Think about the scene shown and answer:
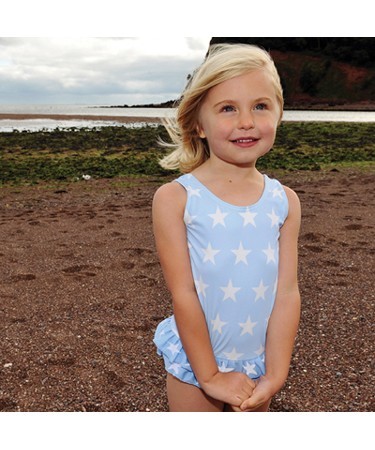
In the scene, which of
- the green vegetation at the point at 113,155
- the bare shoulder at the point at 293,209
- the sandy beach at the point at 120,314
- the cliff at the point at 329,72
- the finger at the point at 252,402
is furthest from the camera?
the cliff at the point at 329,72

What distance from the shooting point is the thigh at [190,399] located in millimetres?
1751

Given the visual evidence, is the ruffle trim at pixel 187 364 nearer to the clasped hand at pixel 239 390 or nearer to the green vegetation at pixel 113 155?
the clasped hand at pixel 239 390

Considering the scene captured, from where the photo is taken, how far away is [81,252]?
19.6 ft

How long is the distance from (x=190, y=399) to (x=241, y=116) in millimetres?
994

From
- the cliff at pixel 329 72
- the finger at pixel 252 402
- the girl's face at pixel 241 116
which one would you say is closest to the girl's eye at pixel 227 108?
the girl's face at pixel 241 116

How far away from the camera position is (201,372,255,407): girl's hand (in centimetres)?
159

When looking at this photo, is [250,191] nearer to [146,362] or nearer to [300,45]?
[146,362]

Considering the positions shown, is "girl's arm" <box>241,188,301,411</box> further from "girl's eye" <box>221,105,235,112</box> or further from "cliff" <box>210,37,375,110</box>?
"cliff" <box>210,37,375,110</box>

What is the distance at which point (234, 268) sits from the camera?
166 cm

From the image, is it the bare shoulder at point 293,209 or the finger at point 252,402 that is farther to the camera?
the bare shoulder at point 293,209

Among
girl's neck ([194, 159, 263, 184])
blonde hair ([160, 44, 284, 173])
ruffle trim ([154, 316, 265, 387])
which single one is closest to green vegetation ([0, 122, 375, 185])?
blonde hair ([160, 44, 284, 173])

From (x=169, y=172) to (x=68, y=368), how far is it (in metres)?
10.00

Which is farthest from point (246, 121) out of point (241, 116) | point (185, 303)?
point (185, 303)

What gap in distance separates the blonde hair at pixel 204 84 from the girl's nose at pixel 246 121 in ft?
0.42
